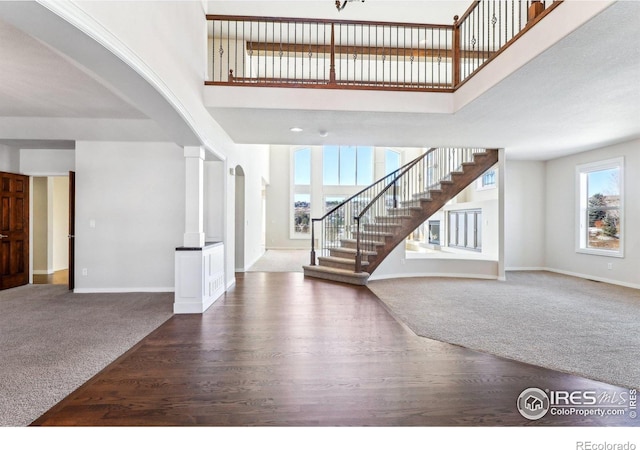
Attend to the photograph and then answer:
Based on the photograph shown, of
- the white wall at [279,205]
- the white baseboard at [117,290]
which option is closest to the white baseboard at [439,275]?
the white baseboard at [117,290]

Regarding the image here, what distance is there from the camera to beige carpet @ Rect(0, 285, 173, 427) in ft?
7.25

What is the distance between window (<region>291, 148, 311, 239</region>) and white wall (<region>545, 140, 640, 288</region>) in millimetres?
8302

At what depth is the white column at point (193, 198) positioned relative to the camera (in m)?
4.16

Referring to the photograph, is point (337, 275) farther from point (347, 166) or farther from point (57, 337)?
point (347, 166)

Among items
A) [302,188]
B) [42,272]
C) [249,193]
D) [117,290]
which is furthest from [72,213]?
[302,188]

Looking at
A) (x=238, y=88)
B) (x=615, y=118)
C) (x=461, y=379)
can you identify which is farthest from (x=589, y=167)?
(x=238, y=88)

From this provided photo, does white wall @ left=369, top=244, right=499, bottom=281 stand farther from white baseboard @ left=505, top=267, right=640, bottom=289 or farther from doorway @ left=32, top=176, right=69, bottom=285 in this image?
doorway @ left=32, top=176, right=69, bottom=285

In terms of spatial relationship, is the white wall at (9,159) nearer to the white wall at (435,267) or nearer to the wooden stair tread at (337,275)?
the wooden stair tread at (337,275)

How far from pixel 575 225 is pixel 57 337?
9195 mm

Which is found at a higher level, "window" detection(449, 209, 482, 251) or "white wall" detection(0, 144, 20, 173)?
"white wall" detection(0, 144, 20, 173)

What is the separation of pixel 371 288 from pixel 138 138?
4.66 m

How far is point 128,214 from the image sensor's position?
527 cm

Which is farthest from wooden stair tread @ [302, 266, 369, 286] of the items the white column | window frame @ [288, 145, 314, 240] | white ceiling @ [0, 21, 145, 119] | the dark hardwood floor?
window frame @ [288, 145, 314, 240]
